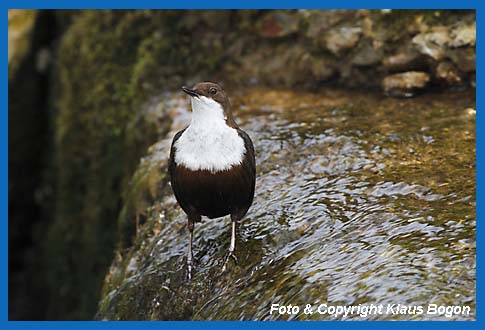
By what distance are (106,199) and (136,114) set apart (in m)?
1.15

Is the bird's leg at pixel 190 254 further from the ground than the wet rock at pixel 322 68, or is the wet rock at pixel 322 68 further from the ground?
the wet rock at pixel 322 68

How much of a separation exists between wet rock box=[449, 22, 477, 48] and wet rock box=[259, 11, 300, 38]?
164 centimetres

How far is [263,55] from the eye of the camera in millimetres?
8109

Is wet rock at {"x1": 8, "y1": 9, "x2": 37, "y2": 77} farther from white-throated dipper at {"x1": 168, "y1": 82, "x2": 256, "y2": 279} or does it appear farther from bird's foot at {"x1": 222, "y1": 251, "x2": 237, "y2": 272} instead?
bird's foot at {"x1": 222, "y1": 251, "x2": 237, "y2": 272}

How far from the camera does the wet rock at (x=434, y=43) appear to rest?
6.95 meters

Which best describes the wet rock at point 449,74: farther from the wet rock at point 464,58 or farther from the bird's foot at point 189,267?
the bird's foot at point 189,267

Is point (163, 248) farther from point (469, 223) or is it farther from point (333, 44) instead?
point (333, 44)

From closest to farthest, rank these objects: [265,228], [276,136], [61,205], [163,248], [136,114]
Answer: [265,228], [163,248], [276,136], [136,114], [61,205]

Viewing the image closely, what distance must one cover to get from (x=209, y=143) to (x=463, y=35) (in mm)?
3378

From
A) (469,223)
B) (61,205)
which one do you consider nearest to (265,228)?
(469,223)

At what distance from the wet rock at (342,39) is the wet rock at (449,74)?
0.91 metres

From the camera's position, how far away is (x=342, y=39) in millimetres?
7488

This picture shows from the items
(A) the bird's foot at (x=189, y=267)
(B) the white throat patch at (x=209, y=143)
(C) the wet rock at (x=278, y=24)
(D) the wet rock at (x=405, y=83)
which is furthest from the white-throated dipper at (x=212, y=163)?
(C) the wet rock at (x=278, y=24)

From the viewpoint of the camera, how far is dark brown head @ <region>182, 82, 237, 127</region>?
4.66m
